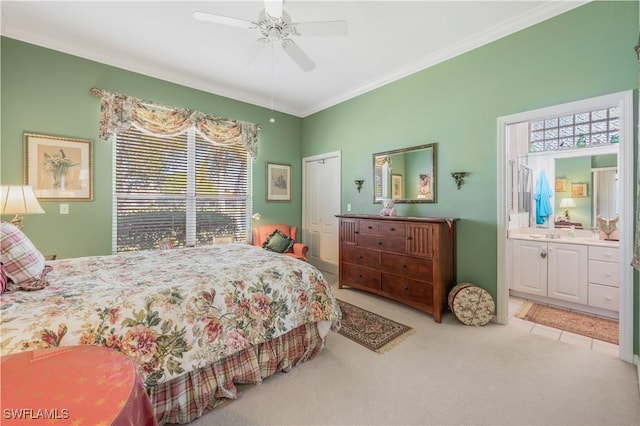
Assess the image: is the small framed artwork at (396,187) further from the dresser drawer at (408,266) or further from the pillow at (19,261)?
Answer: the pillow at (19,261)

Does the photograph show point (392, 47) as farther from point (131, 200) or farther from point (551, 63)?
point (131, 200)

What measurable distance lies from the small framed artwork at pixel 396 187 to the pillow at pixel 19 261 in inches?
138

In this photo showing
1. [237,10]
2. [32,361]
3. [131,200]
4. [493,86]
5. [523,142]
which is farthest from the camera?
[523,142]

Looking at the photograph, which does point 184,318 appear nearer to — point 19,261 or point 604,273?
point 19,261

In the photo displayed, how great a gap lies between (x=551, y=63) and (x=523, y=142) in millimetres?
1614

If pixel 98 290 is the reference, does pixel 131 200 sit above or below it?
above

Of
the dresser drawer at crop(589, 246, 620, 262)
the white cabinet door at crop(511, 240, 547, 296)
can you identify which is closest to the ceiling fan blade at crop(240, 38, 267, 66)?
the white cabinet door at crop(511, 240, 547, 296)

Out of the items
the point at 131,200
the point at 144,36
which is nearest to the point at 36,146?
the point at 131,200

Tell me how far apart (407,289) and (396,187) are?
4.54 ft

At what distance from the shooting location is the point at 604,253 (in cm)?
288

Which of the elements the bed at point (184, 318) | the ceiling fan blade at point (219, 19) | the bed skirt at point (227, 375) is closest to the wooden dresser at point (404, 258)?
the bed at point (184, 318)

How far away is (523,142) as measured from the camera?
3846 mm

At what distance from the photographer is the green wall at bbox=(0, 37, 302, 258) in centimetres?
274

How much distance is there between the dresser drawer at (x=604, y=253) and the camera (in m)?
2.85
